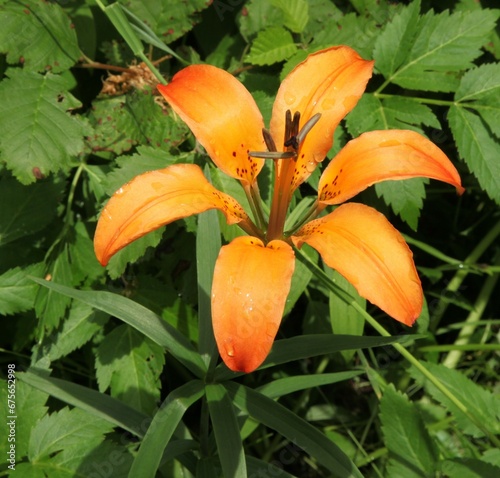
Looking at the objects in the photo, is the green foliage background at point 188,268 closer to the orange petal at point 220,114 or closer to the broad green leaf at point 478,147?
the broad green leaf at point 478,147

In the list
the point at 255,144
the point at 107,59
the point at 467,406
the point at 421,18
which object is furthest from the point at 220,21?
the point at 467,406

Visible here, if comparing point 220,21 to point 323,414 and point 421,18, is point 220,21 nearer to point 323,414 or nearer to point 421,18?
point 421,18

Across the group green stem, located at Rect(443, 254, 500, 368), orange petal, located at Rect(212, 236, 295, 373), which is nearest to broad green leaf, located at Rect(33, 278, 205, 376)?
orange petal, located at Rect(212, 236, 295, 373)

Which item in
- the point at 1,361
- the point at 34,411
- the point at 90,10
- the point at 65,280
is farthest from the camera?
the point at 90,10

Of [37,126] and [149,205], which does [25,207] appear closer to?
[37,126]

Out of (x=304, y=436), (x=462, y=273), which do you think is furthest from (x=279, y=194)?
(x=462, y=273)
